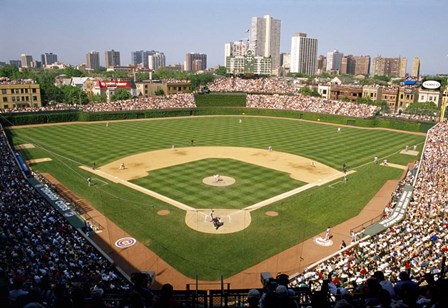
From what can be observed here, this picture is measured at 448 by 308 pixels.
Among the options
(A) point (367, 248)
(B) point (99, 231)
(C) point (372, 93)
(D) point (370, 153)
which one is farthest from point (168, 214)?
(C) point (372, 93)

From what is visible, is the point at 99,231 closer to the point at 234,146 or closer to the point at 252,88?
the point at 234,146

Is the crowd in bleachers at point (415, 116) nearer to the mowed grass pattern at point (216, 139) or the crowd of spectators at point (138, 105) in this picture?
the mowed grass pattern at point (216, 139)

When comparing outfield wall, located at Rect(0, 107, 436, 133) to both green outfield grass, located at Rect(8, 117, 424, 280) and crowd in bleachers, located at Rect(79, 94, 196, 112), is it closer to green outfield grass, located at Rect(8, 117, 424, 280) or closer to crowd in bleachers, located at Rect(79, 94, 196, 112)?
crowd in bleachers, located at Rect(79, 94, 196, 112)

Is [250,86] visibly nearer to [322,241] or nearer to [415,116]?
[415,116]

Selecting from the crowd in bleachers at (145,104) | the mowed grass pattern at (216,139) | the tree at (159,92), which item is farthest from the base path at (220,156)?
the tree at (159,92)

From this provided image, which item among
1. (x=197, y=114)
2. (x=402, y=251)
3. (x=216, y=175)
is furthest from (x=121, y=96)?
(x=402, y=251)

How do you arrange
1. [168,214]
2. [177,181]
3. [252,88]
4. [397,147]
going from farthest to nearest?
[252,88] < [397,147] < [177,181] < [168,214]
